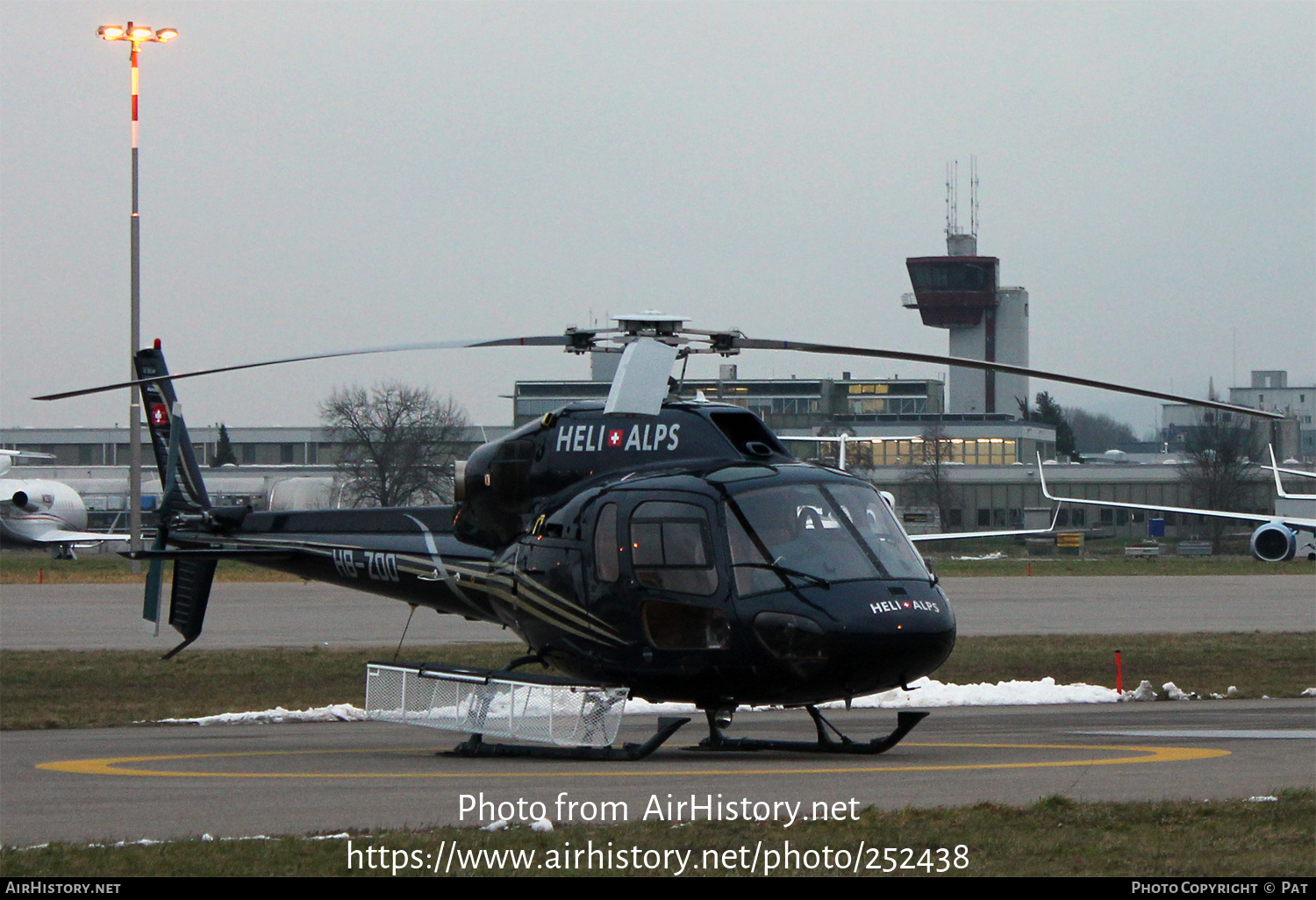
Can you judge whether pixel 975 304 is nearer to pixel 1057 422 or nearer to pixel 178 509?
pixel 1057 422

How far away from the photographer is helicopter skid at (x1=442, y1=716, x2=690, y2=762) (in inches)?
507

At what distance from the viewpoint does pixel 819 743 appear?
1334cm

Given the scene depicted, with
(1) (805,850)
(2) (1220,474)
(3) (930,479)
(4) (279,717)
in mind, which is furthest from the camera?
(2) (1220,474)

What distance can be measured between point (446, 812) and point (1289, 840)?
207 inches

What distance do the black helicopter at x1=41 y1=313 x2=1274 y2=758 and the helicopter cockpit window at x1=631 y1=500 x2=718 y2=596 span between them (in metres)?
0.02

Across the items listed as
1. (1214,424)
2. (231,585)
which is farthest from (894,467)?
(231,585)

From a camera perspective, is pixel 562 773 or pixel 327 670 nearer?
pixel 562 773

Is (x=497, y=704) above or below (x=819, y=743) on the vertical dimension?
above

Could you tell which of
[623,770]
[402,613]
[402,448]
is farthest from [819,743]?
[402,448]

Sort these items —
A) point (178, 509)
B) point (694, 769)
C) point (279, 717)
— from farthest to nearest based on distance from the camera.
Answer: point (178, 509) → point (279, 717) → point (694, 769)

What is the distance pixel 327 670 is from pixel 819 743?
1085cm

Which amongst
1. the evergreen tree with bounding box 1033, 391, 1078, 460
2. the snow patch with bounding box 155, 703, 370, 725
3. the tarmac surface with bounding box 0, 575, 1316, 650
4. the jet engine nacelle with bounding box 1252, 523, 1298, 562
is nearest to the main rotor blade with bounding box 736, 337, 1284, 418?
the snow patch with bounding box 155, 703, 370, 725

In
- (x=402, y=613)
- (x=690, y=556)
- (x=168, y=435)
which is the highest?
(x=168, y=435)

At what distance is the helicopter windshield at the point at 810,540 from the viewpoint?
1195 centimetres
